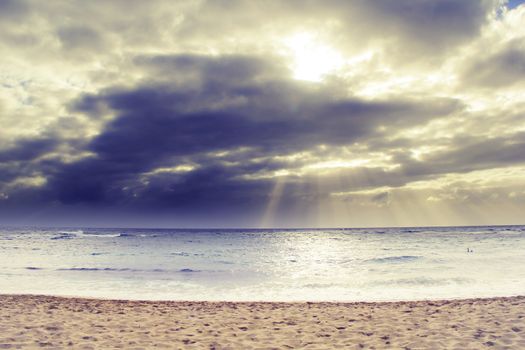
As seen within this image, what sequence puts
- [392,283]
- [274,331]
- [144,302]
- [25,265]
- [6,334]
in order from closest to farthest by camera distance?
[6,334]
[274,331]
[144,302]
[392,283]
[25,265]

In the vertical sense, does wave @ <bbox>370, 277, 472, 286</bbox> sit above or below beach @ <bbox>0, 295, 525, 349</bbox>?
below

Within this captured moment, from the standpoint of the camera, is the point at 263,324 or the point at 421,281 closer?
the point at 263,324

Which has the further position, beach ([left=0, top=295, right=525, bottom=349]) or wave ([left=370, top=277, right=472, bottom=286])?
wave ([left=370, top=277, right=472, bottom=286])

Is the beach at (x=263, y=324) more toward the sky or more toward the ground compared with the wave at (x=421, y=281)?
more toward the sky

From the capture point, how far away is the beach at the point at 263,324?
864 centimetres

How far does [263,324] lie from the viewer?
424 inches

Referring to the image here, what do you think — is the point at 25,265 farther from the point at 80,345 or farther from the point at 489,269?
the point at 489,269

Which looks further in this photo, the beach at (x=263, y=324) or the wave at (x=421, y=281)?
the wave at (x=421, y=281)

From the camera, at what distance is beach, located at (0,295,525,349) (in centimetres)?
864

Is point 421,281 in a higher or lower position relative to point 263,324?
lower

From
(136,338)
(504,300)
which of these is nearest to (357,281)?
(504,300)

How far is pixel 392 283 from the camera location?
20797 millimetres

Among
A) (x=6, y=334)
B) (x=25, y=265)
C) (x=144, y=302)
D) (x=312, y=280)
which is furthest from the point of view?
(x=25, y=265)

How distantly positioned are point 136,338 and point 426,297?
1228 centimetres
